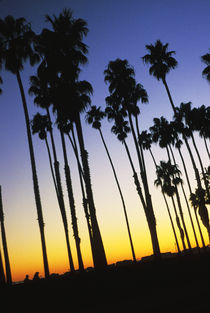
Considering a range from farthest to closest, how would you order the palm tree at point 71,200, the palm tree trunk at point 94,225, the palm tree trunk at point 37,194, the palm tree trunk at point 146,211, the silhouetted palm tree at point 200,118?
the silhouetted palm tree at point 200,118
the palm tree at point 71,200
the palm tree trunk at point 146,211
the palm tree trunk at point 37,194
the palm tree trunk at point 94,225

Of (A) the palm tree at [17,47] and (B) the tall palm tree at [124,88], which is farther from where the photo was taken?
(B) the tall palm tree at [124,88]

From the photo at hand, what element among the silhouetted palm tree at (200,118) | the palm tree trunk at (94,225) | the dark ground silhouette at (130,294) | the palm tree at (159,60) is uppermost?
the palm tree at (159,60)

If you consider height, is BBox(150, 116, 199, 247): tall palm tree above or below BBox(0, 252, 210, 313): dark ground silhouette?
above

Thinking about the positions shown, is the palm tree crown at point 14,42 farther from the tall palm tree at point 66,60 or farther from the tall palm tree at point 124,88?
the tall palm tree at point 124,88

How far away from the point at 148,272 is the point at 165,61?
24.5 m

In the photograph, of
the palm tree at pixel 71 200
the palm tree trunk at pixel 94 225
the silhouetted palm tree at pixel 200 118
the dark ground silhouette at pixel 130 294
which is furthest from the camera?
the silhouetted palm tree at pixel 200 118

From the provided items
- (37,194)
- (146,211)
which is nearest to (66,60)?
(37,194)

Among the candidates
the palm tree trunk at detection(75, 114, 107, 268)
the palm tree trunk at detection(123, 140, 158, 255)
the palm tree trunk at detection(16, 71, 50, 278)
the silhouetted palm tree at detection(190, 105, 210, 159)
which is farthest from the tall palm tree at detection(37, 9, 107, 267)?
the silhouetted palm tree at detection(190, 105, 210, 159)

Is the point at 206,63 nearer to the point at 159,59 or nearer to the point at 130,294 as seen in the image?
the point at 159,59

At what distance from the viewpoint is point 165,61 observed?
28688mm

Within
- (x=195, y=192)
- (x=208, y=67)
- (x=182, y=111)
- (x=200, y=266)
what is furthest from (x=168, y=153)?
(x=200, y=266)

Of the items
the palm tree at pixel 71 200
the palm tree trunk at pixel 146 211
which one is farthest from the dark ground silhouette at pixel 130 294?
the palm tree at pixel 71 200

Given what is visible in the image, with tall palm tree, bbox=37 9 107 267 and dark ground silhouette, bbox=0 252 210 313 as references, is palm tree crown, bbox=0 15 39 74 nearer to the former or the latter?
tall palm tree, bbox=37 9 107 267

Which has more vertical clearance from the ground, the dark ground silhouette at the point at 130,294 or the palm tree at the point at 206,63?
the palm tree at the point at 206,63
